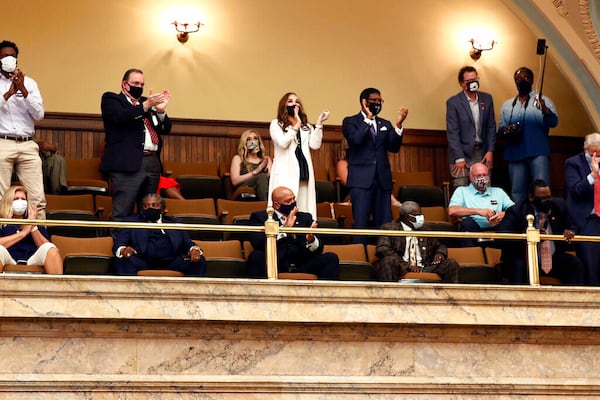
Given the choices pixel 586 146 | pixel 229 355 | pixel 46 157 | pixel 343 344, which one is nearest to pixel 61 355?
pixel 229 355

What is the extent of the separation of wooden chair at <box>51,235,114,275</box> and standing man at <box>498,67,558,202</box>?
146 inches

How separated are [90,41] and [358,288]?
484 cm

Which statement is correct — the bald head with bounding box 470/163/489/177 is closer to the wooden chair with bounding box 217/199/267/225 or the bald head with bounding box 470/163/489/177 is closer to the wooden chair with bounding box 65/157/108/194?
the wooden chair with bounding box 217/199/267/225

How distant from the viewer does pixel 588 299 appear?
948cm

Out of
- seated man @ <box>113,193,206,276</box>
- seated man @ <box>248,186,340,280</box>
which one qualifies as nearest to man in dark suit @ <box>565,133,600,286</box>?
seated man @ <box>248,186,340,280</box>

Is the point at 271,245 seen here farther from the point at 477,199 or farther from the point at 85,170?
the point at 85,170

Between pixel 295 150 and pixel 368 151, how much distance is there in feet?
2.11

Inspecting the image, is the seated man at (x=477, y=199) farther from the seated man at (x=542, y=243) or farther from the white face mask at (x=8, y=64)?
the white face mask at (x=8, y=64)

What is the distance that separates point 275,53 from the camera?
13477mm

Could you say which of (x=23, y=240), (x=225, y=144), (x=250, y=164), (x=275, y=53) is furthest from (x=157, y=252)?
(x=275, y=53)

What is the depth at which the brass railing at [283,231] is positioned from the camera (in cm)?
897

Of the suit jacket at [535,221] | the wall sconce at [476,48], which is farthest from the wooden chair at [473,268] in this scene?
the wall sconce at [476,48]

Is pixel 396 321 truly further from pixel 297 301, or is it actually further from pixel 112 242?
pixel 112 242

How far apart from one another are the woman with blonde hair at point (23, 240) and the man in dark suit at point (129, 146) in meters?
0.96
